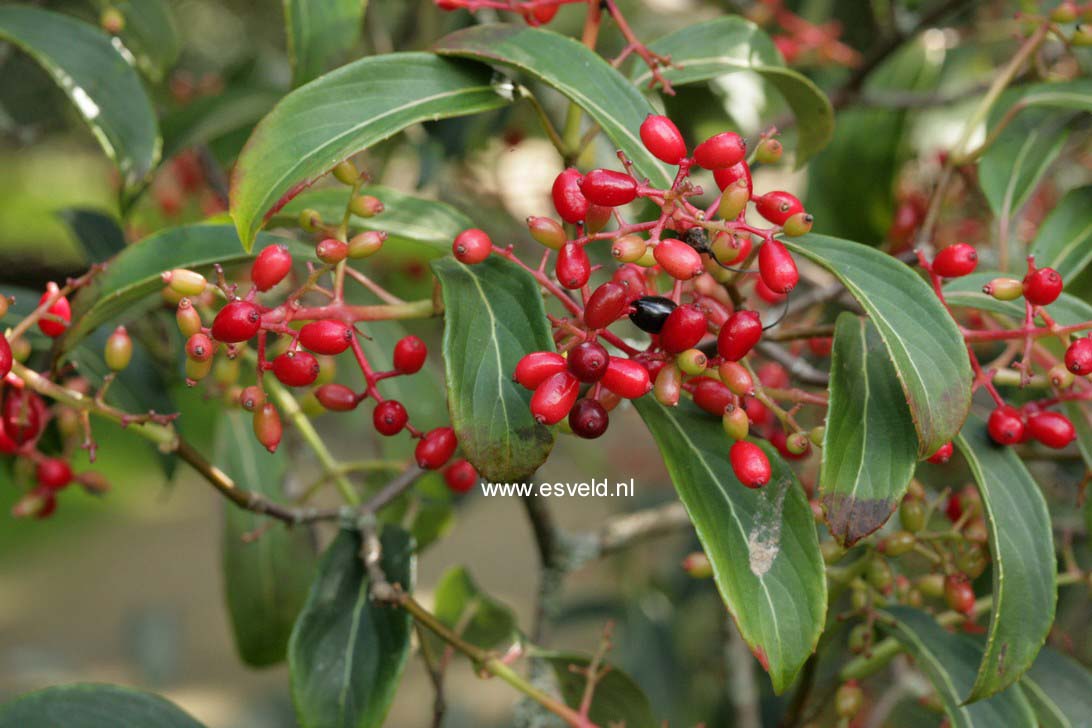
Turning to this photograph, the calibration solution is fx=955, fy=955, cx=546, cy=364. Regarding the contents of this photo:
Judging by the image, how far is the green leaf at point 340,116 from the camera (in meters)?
0.69

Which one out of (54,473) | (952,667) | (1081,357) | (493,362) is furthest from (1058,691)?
(54,473)

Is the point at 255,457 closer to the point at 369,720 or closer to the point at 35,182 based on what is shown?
the point at 369,720

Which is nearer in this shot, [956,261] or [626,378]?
[626,378]

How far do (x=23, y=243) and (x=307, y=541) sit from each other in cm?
653

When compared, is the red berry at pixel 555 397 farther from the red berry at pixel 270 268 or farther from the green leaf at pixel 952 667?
the green leaf at pixel 952 667

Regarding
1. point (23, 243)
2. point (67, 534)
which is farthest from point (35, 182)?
point (67, 534)

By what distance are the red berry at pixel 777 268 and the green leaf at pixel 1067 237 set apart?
1.61ft

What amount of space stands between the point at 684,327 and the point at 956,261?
0.25 m

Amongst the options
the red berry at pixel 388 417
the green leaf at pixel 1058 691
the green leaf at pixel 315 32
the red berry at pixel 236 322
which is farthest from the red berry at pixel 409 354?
the green leaf at pixel 1058 691

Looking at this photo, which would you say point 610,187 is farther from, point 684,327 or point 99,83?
point 99,83

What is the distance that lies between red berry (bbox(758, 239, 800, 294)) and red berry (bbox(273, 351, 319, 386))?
34cm

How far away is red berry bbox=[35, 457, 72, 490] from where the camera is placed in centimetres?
105

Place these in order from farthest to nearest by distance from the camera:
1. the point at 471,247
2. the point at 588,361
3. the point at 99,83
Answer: the point at 99,83, the point at 471,247, the point at 588,361

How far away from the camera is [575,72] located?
0.77 meters
